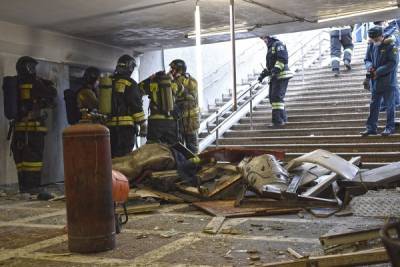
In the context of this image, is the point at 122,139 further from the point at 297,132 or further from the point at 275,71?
the point at 297,132

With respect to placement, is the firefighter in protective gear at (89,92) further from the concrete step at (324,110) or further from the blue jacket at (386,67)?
the blue jacket at (386,67)

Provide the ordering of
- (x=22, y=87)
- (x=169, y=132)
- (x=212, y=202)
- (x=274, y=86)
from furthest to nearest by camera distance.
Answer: (x=274, y=86)
(x=169, y=132)
(x=22, y=87)
(x=212, y=202)

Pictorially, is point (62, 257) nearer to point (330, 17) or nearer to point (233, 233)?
point (233, 233)

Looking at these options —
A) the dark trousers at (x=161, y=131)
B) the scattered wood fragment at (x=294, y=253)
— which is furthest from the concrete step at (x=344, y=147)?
the scattered wood fragment at (x=294, y=253)

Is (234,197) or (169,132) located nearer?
(234,197)

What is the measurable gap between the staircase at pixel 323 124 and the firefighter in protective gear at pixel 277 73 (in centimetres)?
48

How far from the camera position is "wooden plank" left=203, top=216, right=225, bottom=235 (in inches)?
169

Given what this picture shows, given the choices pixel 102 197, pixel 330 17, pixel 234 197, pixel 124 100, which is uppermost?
pixel 330 17

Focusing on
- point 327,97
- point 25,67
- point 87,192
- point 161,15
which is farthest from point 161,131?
point 327,97

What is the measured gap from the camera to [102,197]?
375 centimetres

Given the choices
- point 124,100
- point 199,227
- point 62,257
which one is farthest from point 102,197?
point 124,100

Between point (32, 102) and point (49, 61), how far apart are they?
157 centimetres

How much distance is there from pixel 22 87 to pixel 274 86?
481 cm

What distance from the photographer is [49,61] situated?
8.85 metres
